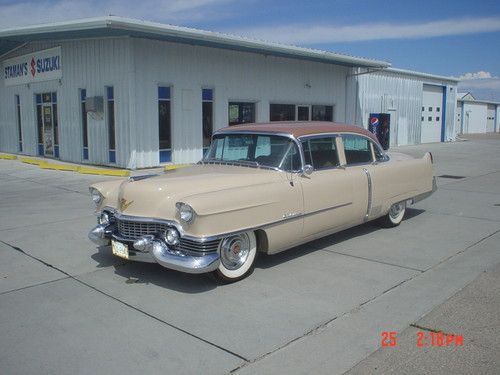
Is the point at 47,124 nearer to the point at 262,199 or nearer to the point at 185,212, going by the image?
the point at 262,199

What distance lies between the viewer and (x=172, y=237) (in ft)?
15.5

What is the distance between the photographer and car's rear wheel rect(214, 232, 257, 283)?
4.92 metres

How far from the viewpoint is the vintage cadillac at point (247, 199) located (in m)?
4.70

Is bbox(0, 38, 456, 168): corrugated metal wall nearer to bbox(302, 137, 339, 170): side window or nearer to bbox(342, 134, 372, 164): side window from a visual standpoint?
bbox(342, 134, 372, 164): side window

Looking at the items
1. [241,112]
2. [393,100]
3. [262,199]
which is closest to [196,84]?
[241,112]

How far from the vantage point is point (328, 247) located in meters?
6.48

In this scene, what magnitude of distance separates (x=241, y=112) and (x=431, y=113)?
1847 cm

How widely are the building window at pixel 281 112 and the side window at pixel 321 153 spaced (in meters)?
13.0

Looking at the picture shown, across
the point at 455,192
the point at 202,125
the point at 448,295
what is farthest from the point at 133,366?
the point at 202,125

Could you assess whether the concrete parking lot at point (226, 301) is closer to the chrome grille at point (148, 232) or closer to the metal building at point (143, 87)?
the chrome grille at point (148, 232)

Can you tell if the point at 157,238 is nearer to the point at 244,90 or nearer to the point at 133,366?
the point at 133,366

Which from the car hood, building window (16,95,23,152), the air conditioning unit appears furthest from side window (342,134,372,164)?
building window (16,95,23,152)
